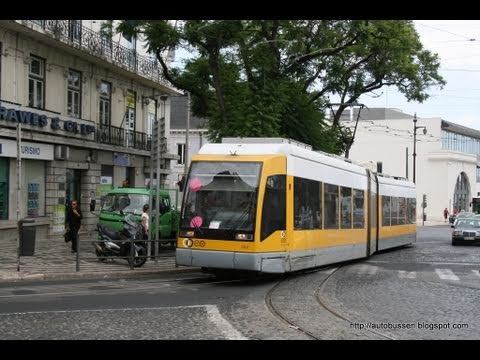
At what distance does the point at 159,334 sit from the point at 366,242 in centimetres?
1385

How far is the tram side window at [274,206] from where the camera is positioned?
1392cm

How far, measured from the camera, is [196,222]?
14258 millimetres

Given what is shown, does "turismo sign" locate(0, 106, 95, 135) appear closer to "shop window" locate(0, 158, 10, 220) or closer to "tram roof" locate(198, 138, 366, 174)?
"shop window" locate(0, 158, 10, 220)

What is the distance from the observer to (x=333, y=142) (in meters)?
27.6

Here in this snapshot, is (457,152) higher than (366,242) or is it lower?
higher

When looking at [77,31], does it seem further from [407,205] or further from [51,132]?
[407,205]

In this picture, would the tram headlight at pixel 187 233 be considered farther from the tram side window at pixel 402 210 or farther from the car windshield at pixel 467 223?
the car windshield at pixel 467 223

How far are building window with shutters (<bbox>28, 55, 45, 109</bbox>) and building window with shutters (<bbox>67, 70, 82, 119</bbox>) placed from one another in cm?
A: 205

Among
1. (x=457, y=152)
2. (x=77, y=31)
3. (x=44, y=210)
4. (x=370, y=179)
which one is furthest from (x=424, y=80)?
(x=457, y=152)

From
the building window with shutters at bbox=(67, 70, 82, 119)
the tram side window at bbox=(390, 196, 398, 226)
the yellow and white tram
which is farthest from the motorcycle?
the tram side window at bbox=(390, 196, 398, 226)

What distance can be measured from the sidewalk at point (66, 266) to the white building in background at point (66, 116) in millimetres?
4027

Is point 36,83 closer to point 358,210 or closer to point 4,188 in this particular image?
point 4,188

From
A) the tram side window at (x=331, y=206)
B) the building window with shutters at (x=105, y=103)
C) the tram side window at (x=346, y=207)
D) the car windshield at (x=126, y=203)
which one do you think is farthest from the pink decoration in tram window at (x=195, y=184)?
the building window with shutters at (x=105, y=103)

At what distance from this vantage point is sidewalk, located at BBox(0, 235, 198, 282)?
48.3 feet
